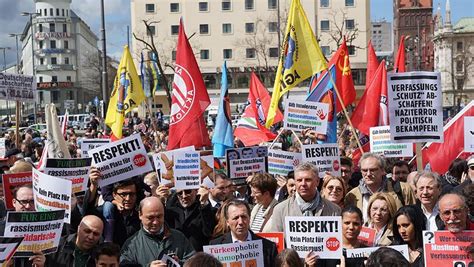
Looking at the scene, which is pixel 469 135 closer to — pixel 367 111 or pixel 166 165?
pixel 166 165

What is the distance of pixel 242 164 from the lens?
1005 cm

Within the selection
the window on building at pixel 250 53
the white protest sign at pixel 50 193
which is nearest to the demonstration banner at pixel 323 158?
the white protest sign at pixel 50 193

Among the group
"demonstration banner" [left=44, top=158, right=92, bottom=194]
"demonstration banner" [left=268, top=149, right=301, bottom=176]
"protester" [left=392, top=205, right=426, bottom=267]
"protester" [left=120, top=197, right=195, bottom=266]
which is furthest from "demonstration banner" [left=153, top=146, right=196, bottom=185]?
"protester" [left=392, top=205, right=426, bottom=267]

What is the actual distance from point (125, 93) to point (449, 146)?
27.2 feet

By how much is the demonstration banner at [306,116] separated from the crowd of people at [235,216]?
217cm

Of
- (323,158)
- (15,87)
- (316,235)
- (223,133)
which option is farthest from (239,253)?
(15,87)

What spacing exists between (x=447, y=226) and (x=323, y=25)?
74.2m

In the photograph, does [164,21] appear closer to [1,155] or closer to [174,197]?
[1,155]

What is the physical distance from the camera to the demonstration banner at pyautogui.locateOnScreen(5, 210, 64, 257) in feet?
19.0

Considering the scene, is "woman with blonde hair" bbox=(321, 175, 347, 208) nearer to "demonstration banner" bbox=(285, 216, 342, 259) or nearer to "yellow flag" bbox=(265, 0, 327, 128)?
Answer: "demonstration banner" bbox=(285, 216, 342, 259)

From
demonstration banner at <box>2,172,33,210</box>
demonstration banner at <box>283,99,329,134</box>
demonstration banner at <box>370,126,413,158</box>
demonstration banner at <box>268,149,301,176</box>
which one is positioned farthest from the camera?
demonstration banner at <box>283,99,329,134</box>

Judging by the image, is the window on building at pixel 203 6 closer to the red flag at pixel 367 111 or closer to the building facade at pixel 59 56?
the building facade at pixel 59 56

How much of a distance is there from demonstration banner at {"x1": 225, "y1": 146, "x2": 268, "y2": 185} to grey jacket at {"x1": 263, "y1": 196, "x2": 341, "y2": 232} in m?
2.60

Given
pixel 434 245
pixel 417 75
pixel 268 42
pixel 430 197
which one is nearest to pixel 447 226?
pixel 434 245
